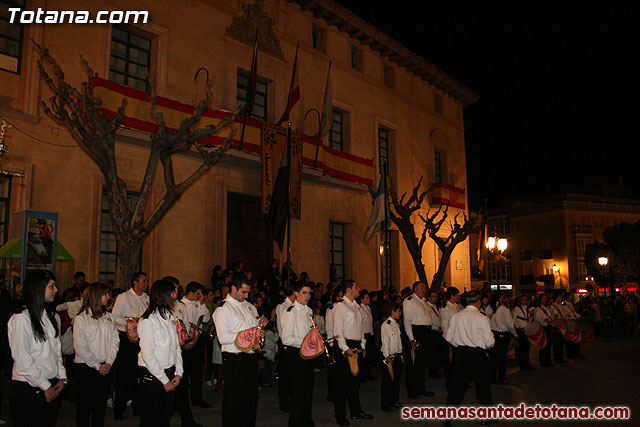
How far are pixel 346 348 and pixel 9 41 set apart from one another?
36.2 feet

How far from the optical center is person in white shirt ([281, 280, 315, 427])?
7.05 meters

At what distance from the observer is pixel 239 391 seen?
20.2 ft

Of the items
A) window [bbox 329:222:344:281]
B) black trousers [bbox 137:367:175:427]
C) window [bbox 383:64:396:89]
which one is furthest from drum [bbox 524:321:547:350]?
window [bbox 383:64:396:89]

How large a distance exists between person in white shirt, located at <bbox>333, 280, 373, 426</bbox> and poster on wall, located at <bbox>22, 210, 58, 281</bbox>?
20.7 feet

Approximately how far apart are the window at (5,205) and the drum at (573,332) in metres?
15.1

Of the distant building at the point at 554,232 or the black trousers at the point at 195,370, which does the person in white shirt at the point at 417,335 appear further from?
the distant building at the point at 554,232

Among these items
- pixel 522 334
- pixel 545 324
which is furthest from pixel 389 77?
pixel 522 334

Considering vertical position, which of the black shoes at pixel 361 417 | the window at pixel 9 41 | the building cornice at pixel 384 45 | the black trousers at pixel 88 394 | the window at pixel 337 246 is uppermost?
the building cornice at pixel 384 45

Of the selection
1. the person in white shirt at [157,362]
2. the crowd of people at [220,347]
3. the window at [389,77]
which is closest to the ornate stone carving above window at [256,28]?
the window at [389,77]

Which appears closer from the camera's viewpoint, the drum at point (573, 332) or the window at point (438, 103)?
the drum at point (573, 332)

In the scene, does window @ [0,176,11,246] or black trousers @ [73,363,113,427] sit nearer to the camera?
black trousers @ [73,363,113,427]

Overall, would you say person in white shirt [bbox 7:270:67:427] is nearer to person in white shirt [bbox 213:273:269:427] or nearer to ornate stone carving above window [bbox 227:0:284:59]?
person in white shirt [bbox 213:273:269:427]

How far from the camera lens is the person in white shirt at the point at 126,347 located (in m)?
7.82

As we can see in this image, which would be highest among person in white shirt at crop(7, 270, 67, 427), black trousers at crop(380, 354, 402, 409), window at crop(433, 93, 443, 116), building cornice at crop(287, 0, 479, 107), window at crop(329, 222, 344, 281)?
building cornice at crop(287, 0, 479, 107)
